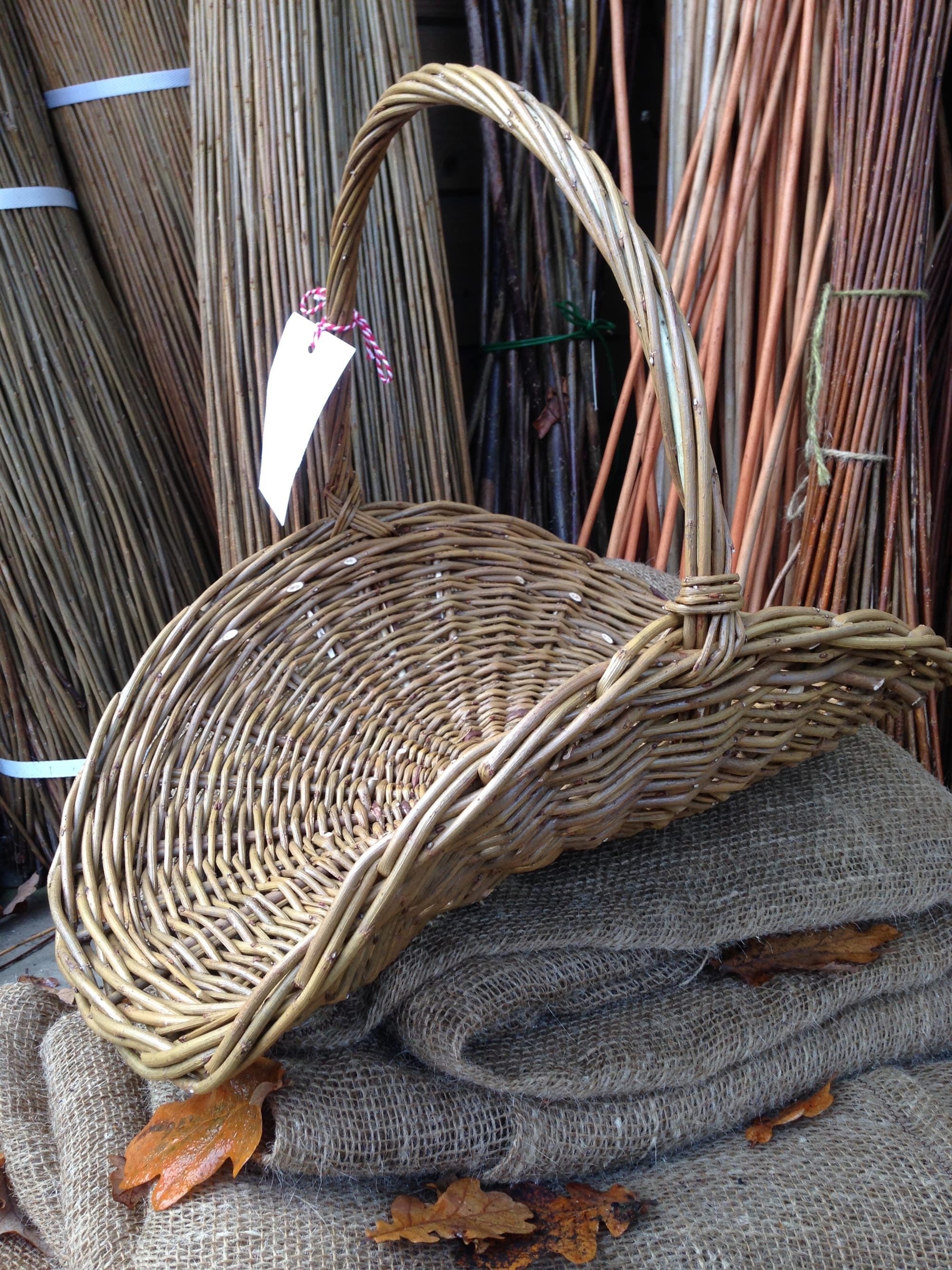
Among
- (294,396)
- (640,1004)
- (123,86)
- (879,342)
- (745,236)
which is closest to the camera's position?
(640,1004)

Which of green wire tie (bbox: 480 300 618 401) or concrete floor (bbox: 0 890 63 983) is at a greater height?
green wire tie (bbox: 480 300 618 401)

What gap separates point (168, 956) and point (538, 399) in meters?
1.03

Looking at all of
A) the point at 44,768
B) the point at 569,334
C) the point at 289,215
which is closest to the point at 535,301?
the point at 569,334

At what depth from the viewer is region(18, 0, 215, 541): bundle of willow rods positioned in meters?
1.38

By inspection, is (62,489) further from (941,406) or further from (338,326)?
(941,406)

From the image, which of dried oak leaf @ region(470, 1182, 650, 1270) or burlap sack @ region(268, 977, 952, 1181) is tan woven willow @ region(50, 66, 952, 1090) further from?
dried oak leaf @ region(470, 1182, 650, 1270)

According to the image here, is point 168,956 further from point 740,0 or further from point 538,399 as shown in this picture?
point 740,0

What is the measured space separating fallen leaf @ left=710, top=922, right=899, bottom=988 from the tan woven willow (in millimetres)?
162

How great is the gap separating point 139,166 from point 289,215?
0.39 meters

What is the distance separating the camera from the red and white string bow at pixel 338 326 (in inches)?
41.6

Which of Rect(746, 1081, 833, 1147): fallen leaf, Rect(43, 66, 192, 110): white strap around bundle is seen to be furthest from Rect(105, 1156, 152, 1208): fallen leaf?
Rect(43, 66, 192, 110): white strap around bundle

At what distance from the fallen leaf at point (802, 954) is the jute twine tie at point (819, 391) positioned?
1.66 feet

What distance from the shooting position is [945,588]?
136cm

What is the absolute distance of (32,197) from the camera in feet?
4.42
